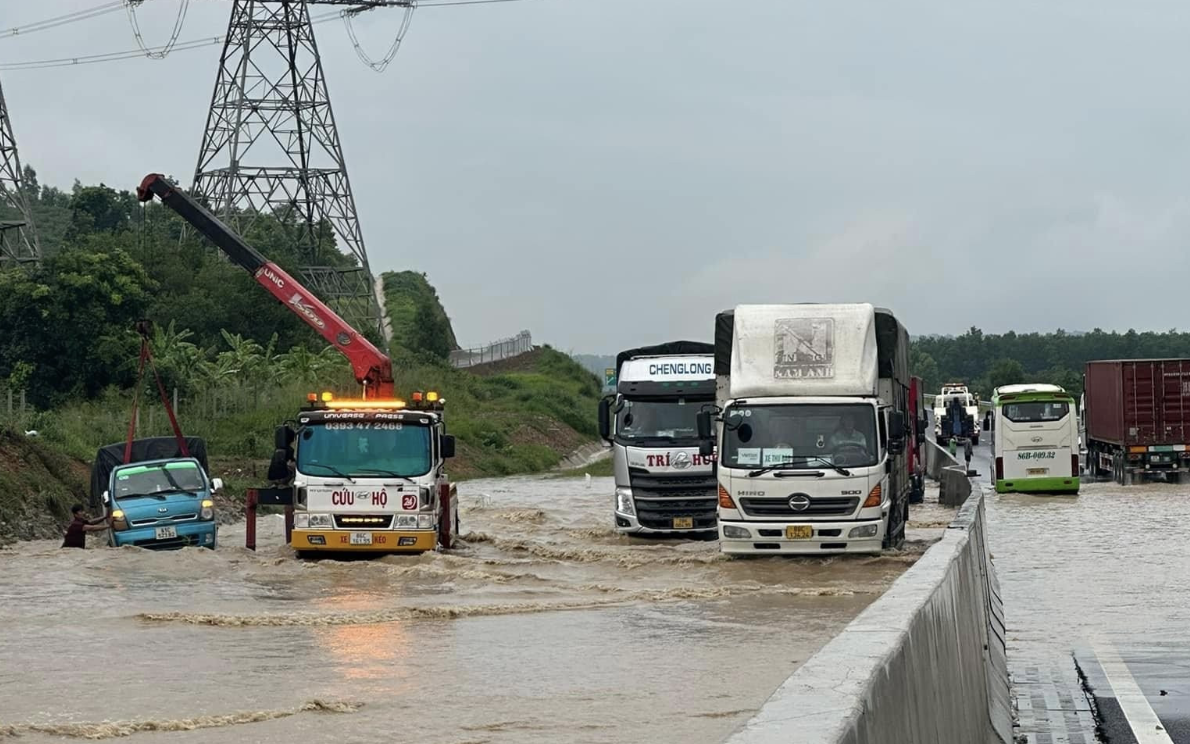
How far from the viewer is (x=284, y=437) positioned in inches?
944

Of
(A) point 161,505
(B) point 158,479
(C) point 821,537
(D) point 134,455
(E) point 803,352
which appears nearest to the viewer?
(C) point 821,537

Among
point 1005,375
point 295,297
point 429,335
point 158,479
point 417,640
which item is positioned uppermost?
point 429,335

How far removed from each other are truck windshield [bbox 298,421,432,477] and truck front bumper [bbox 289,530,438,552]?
760 mm

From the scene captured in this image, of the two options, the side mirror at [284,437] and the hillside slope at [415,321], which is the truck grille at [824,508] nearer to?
the side mirror at [284,437]

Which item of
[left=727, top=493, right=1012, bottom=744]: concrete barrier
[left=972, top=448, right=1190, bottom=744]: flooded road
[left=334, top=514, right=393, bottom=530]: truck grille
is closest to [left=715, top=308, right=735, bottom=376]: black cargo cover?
[left=972, top=448, right=1190, bottom=744]: flooded road

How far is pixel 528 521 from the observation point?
1481 inches

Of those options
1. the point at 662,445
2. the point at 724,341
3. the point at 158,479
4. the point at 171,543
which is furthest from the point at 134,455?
the point at 724,341

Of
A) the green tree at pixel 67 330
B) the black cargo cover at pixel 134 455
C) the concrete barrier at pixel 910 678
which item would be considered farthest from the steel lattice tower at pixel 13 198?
the concrete barrier at pixel 910 678

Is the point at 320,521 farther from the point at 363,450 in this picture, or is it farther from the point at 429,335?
the point at 429,335

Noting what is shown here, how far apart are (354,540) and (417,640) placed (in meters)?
8.58

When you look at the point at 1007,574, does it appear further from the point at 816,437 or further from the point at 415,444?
the point at 415,444

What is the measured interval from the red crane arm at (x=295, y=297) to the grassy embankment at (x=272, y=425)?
6.28 meters

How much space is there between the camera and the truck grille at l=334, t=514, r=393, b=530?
77.8 feet

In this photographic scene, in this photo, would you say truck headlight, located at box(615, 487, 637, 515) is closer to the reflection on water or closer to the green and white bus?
the reflection on water
